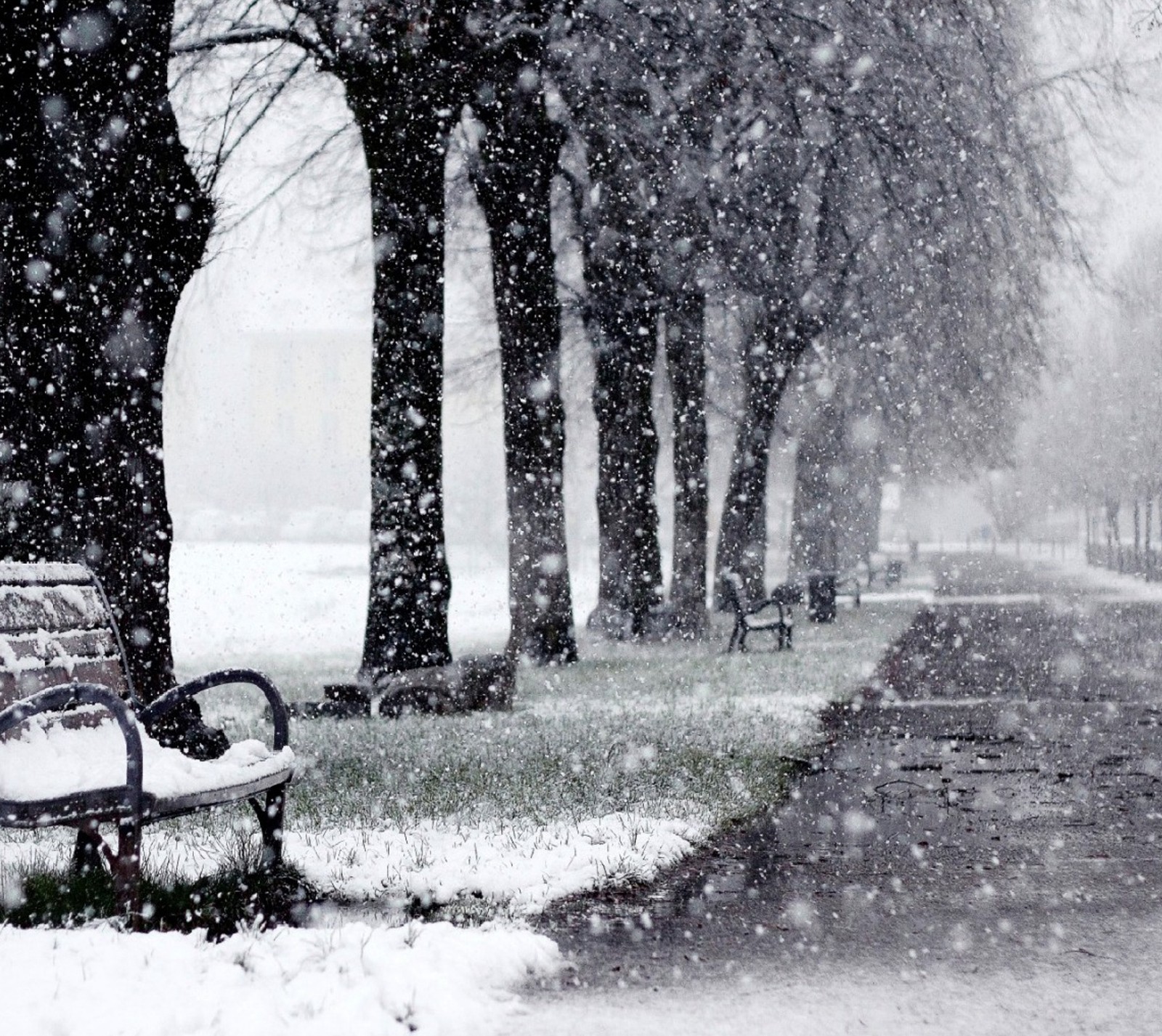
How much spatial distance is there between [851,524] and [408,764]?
36.4 m

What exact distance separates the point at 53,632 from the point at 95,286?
261cm

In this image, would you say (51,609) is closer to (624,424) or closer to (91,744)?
(91,744)

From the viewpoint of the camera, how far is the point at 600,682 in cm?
1355

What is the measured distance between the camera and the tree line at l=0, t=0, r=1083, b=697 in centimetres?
708

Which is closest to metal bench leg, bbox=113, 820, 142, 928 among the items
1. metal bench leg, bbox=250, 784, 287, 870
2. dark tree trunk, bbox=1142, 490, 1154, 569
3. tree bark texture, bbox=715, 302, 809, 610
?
metal bench leg, bbox=250, 784, 287, 870

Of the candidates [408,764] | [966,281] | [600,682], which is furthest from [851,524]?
[408,764]

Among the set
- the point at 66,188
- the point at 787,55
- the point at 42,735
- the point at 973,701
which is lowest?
the point at 973,701

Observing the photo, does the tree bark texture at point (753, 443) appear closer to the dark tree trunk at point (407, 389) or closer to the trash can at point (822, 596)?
the trash can at point (822, 596)

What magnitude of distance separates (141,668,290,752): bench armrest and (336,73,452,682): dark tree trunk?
6641mm

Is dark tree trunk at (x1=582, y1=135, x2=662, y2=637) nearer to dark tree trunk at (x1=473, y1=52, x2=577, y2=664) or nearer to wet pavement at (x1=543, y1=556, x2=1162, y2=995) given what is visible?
dark tree trunk at (x1=473, y1=52, x2=577, y2=664)

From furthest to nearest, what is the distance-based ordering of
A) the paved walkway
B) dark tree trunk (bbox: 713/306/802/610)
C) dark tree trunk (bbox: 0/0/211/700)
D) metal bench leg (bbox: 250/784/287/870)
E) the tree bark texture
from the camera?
dark tree trunk (bbox: 713/306/802/610)
the tree bark texture
dark tree trunk (bbox: 0/0/211/700)
metal bench leg (bbox: 250/784/287/870)
the paved walkway

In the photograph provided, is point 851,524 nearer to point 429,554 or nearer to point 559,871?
point 429,554

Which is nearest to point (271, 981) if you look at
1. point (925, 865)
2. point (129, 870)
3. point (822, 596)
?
point (129, 870)

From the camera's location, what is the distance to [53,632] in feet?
17.1
